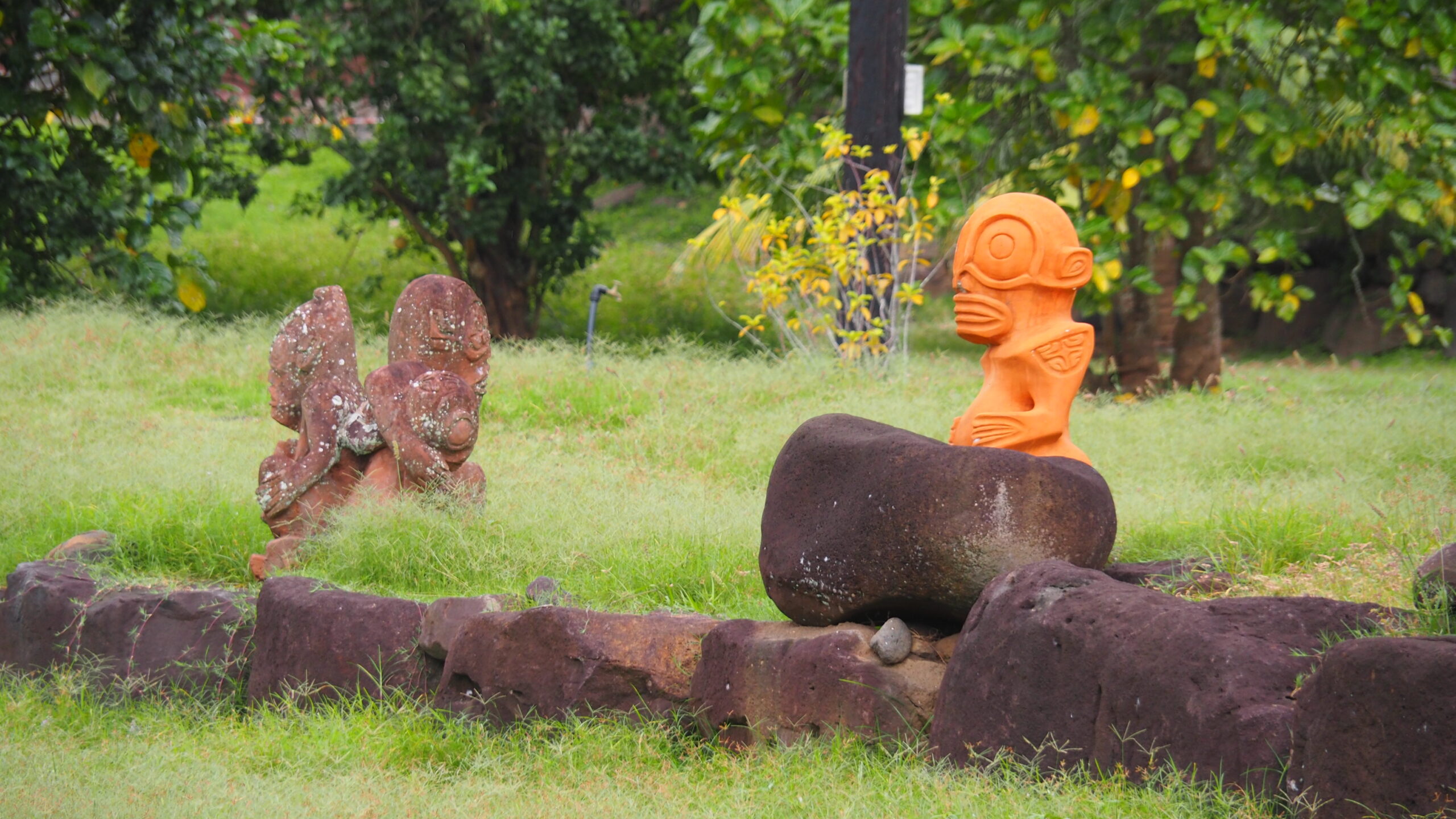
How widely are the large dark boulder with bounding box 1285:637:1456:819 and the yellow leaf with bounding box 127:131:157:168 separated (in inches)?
169

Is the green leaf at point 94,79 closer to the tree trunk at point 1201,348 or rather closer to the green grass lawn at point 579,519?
the green grass lawn at point 579,519

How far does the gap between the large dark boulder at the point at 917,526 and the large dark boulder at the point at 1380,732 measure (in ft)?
3.27

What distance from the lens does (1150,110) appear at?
804cm

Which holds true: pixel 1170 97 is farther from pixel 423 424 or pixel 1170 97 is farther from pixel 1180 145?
pixel 423 424

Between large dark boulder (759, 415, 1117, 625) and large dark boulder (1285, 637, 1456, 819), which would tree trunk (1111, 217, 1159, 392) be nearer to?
large dark boulder (759, 415, 1117, 625)

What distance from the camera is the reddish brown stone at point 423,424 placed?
A: 4.94m

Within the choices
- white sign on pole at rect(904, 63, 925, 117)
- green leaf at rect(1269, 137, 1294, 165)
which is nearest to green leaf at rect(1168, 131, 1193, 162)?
green leaf at rect(1269, 137, 1294, 165)

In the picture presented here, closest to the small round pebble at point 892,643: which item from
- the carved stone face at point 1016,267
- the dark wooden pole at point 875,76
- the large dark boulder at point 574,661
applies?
the large dark boulder at point 574,661

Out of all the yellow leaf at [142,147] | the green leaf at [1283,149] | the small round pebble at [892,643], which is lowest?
the small round pebble at [892,643]

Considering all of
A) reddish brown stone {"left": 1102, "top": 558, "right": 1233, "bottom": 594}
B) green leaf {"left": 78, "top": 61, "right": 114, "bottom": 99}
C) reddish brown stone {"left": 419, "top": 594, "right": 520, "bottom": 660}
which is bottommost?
reddish brown stone {"left": 419, "top": 594, "right": 520, "bottom": 660}

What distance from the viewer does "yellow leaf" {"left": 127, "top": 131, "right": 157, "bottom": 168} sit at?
4824 millimetres

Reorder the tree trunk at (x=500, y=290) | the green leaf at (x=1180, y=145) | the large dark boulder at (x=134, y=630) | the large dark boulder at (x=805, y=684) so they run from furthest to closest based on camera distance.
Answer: the tree trunk at (x=500, y=290) < the green leaf at (x=1180, y=145) < the large dark boulder at (x=134, y=630) < the large dark boulder at (x=805, y=684)

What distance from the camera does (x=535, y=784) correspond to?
3.52m

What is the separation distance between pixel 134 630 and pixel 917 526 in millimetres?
2823
